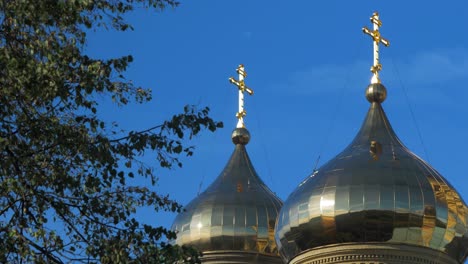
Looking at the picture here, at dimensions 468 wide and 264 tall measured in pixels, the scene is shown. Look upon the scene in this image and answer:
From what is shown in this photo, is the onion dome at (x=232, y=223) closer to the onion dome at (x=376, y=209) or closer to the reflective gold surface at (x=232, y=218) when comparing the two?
the reflective gold surface at (x=232, y=218)

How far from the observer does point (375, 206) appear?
2303 cm

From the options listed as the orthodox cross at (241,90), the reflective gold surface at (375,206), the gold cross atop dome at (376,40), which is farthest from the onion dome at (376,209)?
the orthodox cross at (241,90)

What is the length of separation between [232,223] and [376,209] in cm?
512

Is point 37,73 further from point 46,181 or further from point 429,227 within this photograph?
point 429,227

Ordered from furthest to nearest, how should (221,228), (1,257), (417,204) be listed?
Answer: (221,228)
(417,204)
(1,257)

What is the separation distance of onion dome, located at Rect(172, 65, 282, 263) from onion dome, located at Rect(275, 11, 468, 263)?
106 inches

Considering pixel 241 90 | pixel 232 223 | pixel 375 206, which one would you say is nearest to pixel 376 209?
pixel 375 206

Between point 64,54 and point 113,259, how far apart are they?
1.57m

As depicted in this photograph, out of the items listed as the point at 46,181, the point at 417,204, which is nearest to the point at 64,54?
the point at 46,181

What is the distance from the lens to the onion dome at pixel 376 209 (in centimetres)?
2309

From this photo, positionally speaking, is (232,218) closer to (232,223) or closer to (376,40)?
(232,223)

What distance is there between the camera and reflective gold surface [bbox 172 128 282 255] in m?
27.3

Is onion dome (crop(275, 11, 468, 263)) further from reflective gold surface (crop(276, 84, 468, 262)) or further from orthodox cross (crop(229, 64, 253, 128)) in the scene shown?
orthodox cross (crop(229, 64, 253, 128))

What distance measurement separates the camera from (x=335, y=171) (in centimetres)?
2391
